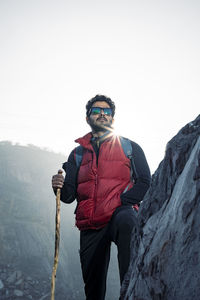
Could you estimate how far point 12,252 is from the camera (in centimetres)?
2698

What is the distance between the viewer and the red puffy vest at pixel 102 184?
3.34 m

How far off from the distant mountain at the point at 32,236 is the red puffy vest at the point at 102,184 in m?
20.5

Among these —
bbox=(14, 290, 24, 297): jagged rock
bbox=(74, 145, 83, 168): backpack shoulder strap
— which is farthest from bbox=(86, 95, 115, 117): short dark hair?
bbox=(14, 290, 24, 297): jagged rock

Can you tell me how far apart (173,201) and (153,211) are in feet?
1.56

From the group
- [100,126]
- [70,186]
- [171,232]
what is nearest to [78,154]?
[70,186]

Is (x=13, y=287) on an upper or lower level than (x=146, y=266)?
lower

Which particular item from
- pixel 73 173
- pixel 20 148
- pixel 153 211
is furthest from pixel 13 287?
pixel 20 148

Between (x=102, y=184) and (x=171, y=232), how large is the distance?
175 centimetres

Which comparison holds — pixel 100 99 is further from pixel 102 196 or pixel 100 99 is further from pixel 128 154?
pixel 102 196

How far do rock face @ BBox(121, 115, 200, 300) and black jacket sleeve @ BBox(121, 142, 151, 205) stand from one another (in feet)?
2.12

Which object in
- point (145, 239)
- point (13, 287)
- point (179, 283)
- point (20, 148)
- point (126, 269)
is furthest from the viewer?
point (20, 148)

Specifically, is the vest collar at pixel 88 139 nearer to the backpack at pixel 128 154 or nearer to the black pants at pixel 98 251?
the backpack at pixel 128 154

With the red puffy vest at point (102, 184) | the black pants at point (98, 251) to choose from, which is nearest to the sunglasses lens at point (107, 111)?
the red puffy vest at point (102, 184)

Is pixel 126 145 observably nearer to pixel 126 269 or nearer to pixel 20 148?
pixel 126 269
